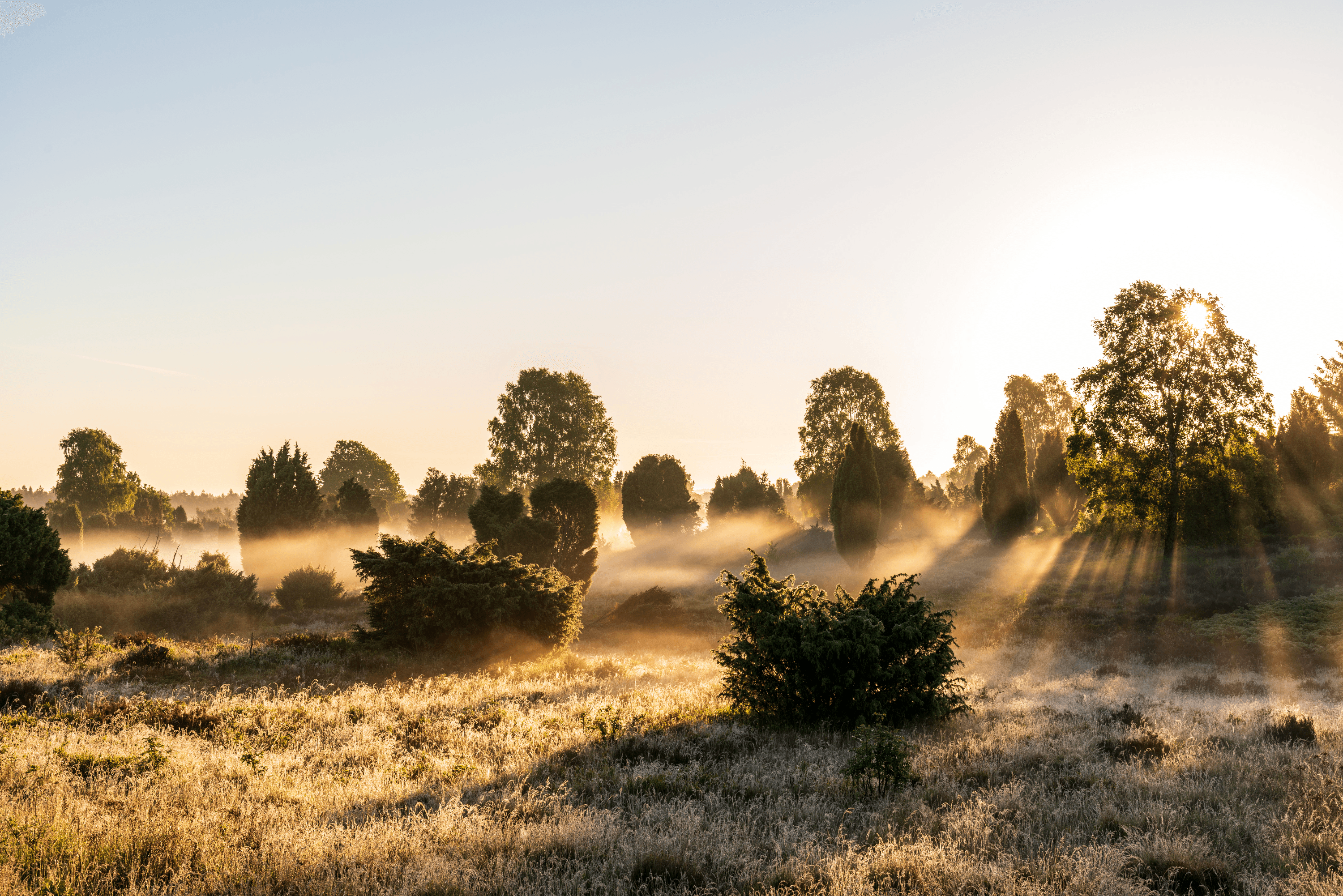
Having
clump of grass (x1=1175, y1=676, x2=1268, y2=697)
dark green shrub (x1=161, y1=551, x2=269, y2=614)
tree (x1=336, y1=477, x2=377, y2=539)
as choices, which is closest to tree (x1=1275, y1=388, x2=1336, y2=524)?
clump of grass (x1=1175, y1=676, x2=1268, y2=697)

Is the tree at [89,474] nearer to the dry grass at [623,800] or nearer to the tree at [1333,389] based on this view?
the dry grass at [623,800]

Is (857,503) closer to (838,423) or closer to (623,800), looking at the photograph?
(838,423)

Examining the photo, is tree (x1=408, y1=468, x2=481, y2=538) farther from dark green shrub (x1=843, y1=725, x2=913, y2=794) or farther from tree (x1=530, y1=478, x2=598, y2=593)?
dark green shrub (x1=843, y1=725, x2=913, y2=794)

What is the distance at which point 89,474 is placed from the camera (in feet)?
211

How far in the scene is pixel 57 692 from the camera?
10.4 meters

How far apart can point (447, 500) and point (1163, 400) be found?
160 ft

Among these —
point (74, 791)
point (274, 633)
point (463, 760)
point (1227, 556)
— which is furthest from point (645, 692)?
point (1227, 556)

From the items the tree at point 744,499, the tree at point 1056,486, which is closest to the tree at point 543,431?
the tree at point 744,499

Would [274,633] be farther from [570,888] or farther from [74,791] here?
[570,888]

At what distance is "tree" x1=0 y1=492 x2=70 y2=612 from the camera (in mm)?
16500

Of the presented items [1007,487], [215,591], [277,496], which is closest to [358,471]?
[277,496]

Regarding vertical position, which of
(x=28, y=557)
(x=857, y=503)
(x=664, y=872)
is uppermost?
(x=28, y=557)

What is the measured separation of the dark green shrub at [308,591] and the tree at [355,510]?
55.6 feet

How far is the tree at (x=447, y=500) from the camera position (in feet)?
185
